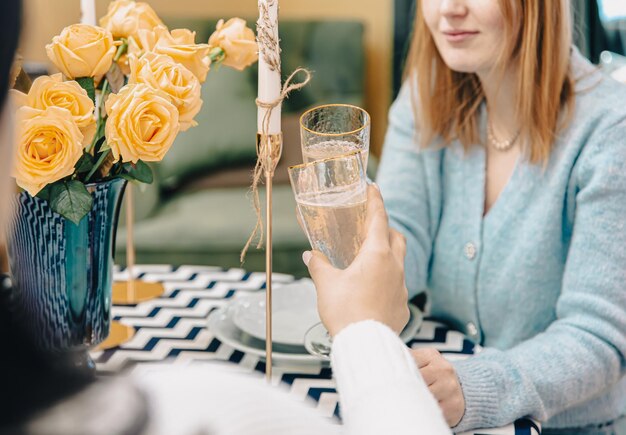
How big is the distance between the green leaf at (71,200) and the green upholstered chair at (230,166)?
5.55ft

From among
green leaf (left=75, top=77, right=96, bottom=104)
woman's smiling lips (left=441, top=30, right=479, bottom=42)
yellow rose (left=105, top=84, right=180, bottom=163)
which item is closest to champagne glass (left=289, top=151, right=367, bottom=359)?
yellow rose (left=105, top=84, right=180, bottom=163)

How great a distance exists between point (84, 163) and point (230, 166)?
2175mm

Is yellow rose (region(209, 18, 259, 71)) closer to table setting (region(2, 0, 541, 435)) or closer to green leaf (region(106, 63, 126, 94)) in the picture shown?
table setting (region(2, 0, 541, 435))

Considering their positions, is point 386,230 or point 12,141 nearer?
point 12,141

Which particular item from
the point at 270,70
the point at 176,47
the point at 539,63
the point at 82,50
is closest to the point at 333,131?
the point at 270,70

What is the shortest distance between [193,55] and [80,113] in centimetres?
18

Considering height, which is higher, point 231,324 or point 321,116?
point 321,116

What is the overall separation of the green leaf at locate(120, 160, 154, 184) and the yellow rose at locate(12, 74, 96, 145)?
0.32ft

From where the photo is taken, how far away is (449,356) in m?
1.22

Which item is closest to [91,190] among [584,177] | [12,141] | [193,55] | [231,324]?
[193,55]

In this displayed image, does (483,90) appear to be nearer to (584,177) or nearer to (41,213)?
(584,177)

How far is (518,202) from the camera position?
143 cm

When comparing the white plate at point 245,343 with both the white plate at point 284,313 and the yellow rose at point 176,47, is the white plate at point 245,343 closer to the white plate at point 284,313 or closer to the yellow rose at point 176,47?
the white plate at point 284,313

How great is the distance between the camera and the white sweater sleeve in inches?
25.5
